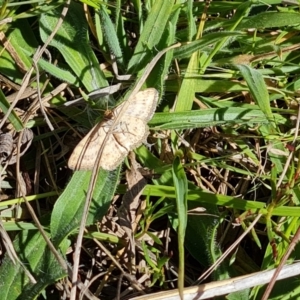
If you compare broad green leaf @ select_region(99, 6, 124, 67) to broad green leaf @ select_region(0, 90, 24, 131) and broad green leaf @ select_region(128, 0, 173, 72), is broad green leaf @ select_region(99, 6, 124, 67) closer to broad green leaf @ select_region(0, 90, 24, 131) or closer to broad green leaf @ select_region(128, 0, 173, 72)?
broad green leaf @ select_region(128, 0, 173, 72)

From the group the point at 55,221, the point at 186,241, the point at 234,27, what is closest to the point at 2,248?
the point at 55,221

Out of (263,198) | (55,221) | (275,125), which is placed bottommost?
(263,198)

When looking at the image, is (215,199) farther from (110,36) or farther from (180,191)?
(110,36)

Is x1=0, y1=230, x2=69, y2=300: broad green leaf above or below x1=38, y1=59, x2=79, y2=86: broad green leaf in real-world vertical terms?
below

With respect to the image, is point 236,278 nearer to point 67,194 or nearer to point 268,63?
point 67,194

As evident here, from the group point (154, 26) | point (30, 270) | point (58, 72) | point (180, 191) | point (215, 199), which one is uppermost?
point (154, 26)

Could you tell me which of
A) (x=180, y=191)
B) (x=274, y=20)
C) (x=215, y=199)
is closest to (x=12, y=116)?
(x=180, y=191)

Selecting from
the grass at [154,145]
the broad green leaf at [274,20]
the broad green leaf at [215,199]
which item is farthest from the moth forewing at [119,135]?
the broad green leaf at [274,20]

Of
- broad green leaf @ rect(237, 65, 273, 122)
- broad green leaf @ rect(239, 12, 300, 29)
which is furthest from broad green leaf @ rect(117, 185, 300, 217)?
broad green leaf @ rect(239, 12, 300, 29)
